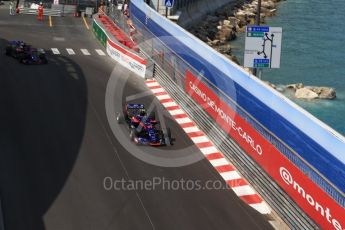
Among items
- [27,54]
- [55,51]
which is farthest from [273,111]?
[55,51]

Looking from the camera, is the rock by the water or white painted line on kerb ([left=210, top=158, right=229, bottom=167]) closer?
white painted line on kerb ([left=210, top=158, right=229, bottom=167])

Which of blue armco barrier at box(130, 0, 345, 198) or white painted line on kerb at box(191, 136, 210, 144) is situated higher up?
blue armco barrier at box(130, 0, 345, 198)

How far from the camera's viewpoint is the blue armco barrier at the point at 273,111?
56.4 feet

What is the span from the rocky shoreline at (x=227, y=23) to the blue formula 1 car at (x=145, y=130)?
27917mm

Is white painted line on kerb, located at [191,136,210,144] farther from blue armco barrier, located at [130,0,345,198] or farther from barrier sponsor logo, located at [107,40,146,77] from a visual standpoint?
barrier sponsor logo, located at [107,40,146,77]

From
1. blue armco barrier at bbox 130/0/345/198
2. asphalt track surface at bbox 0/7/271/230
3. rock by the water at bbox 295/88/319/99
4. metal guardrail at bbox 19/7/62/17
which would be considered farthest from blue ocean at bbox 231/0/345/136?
metal guardrail at bbox 19/7/62/17

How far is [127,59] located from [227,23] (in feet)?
143

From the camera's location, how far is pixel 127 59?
3934cm

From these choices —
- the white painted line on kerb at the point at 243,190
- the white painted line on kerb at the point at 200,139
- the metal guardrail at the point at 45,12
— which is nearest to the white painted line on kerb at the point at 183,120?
the white painted line on kerb at the point at 200,139

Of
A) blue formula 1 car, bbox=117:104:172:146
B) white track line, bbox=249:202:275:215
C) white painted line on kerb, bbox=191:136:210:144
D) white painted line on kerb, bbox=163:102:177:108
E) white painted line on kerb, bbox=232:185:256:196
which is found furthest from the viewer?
white painted line on kerb, bbox=163:102:177:108

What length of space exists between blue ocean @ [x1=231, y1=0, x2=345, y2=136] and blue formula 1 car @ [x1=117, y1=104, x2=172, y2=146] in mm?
20006

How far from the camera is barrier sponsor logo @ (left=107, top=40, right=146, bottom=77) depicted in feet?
124

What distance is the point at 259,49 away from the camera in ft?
83.1

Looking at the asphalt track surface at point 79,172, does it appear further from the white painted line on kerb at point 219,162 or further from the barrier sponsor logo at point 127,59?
the barrier sponsor logo at point 127,59
